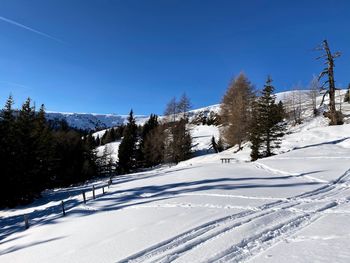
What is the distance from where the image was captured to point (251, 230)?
28.2 ft

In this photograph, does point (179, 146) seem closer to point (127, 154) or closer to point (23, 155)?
point (127, 154)

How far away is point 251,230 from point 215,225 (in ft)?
4.18


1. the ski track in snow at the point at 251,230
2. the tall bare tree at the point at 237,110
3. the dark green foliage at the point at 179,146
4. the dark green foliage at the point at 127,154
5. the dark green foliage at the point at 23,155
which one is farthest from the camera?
the dark green foliage at the point at 127,154

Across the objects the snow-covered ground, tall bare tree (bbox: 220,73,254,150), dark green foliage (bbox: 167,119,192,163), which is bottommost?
the snow-covered ground

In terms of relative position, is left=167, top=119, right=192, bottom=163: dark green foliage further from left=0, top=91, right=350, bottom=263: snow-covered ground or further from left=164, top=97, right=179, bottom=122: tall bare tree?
left=0, top=91, right=350, bottom=263: snow-covered ground

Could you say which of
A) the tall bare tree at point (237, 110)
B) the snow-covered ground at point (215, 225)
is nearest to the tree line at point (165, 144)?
the tall bare tree at point (237, 110)

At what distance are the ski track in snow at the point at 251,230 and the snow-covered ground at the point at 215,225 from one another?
25 millimetres

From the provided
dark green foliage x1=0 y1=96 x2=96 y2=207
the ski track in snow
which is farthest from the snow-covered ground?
dark green foliage x1=0 y1=96 x2=96 y2=207

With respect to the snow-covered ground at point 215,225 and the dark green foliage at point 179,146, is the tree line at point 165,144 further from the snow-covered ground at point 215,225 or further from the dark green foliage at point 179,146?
the snow-covered ground at point 215,225

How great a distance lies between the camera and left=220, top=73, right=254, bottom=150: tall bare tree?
143 ft

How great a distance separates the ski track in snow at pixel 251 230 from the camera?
7.19m

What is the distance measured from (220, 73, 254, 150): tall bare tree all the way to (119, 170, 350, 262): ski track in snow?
103 ft

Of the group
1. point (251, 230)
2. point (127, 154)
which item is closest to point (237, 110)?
point (127, 154)

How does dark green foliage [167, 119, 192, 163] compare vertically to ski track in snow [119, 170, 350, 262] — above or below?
above
